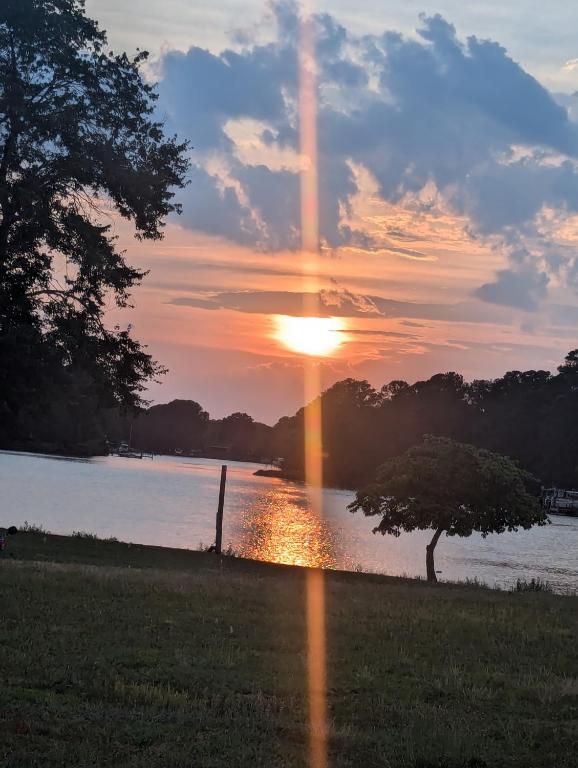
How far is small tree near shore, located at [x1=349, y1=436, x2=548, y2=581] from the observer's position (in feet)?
112

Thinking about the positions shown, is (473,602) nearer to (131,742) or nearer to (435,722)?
(435,722)

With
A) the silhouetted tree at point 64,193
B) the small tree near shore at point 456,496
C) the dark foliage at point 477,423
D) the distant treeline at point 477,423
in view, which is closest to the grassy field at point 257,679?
the silhouetted tree at point 64,193

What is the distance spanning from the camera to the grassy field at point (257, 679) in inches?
283

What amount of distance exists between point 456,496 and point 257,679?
84.4 feet

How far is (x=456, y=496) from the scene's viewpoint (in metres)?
34.4

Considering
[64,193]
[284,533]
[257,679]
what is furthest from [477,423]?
[257,679]

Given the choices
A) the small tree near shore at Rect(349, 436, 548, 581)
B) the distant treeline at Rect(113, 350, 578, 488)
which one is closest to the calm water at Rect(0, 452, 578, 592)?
the small tree near shore at Rect(349, 436, 548, 581)

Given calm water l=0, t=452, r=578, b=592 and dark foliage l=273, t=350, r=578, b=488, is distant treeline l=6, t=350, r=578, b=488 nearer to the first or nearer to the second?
dark foliage l=273, t=350, r=578, b=488

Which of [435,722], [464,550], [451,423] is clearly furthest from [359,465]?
[435,722]

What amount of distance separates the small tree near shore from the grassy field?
1664cm

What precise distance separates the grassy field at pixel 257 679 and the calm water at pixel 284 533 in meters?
25.5

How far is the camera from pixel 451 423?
174 metres

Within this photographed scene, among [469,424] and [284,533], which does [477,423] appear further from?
[284,533]

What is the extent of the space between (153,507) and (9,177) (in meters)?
60.6
